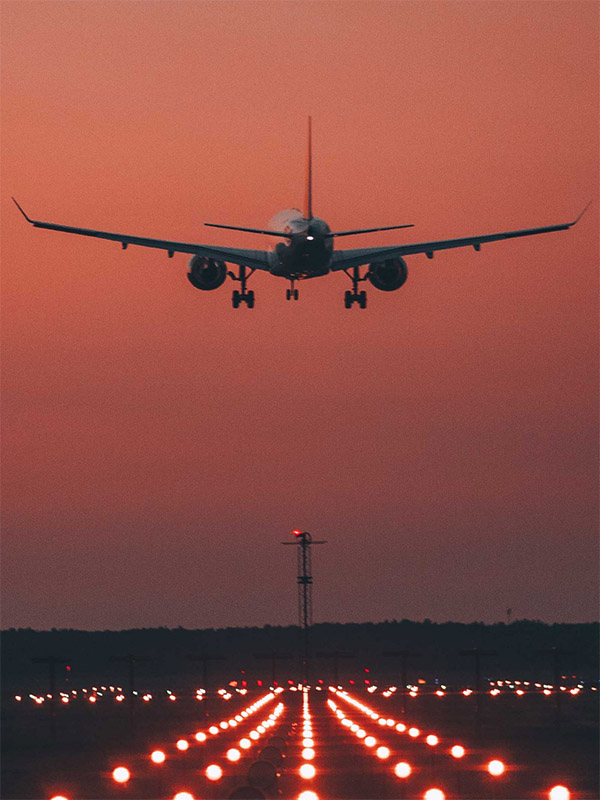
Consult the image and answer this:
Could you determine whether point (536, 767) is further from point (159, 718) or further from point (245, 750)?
point (159, 718)

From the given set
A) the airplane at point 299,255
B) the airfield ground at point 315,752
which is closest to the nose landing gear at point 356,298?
the airplane at point 299,255

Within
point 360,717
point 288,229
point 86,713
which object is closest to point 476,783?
point 288,229

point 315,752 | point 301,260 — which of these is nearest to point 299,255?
point 301,260

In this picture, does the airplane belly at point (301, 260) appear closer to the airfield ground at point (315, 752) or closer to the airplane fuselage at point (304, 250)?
the airplane fuselage at point (304, 250)

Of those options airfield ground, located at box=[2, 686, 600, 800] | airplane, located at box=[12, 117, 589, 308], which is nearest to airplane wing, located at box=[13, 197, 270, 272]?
airplane, located at box=[12, 117, 589, 308]

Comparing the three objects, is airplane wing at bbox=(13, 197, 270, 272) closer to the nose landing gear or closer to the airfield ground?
the nose landing gear

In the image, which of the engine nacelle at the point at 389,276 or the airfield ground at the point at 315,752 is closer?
the airfield ground at the point at 315,752

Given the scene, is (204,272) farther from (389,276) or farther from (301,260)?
(389,276)
